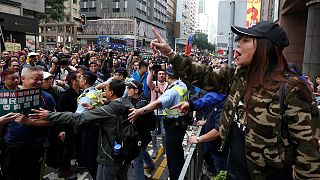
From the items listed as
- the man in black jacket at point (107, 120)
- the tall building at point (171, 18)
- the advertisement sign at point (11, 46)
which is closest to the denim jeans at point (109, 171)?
the man in black jacket at point (107, 120)

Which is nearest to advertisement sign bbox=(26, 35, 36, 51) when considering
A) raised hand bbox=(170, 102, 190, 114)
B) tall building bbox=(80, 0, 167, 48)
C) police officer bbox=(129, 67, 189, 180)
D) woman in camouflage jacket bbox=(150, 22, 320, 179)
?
police officer bbox=(129, 67, 189, 180)

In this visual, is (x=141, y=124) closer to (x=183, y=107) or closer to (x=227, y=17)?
(x=183, y=107)

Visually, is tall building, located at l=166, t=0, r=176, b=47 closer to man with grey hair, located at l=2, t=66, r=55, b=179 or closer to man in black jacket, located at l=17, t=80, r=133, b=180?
man with grey hair, located at l=2, t=66, r=55, b=179

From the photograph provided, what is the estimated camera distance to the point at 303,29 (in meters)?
14.3

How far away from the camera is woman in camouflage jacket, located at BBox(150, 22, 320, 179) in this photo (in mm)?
1716

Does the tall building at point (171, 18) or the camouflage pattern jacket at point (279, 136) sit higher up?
the tall building at point (171, 18)

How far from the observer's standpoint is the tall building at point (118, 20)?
2881 inches

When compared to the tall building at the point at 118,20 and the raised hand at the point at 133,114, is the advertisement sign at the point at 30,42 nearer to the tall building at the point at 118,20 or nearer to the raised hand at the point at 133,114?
the raised hand at the point at 133,114

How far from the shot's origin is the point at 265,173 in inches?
74.0

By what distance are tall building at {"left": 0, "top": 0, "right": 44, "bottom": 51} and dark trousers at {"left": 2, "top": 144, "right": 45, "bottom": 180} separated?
78.4ft

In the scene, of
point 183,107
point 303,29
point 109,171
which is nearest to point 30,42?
point 303,29

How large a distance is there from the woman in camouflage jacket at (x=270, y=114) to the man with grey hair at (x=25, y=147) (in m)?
2.80

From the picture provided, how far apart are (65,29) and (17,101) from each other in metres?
73.1

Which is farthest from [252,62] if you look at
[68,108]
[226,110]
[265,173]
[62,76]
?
[62,76]
